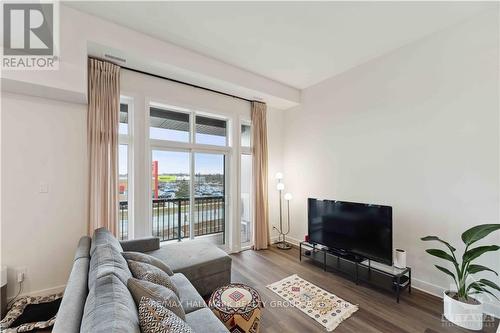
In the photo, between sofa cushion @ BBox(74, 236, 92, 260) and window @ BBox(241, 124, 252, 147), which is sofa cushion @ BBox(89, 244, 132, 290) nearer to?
sofa cushion @ BBox(74, 236, 92, 260)

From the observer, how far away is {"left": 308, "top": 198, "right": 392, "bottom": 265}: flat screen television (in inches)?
110

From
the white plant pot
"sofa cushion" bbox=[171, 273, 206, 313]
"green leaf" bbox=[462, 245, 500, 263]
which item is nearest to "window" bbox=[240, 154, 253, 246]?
"sofa cushion" bbox=[171, 273, 206, 313]

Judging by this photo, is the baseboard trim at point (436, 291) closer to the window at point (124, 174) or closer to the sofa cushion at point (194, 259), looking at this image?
the sofa cushion at point (194, 259)

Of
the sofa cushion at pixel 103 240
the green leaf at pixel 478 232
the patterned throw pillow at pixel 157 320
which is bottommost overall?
the patterned throw pillow at pixel 157 320

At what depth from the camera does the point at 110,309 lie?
42.1 inches

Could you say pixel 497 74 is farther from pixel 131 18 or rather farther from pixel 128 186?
pixel 128 186

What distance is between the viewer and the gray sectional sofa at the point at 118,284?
1050mm

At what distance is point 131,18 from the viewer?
8.29 ft

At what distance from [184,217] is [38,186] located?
1.99m

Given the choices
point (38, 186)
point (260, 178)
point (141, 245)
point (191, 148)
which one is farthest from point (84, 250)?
point (260, 178)

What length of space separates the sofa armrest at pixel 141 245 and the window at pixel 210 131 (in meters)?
1.80

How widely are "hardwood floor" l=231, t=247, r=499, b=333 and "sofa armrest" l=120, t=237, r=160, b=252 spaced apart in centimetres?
122

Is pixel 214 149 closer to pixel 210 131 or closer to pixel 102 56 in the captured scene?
pixel 210 131

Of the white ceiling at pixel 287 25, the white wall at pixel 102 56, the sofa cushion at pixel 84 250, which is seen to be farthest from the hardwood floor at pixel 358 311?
the white ceiling at pixel 287 25
